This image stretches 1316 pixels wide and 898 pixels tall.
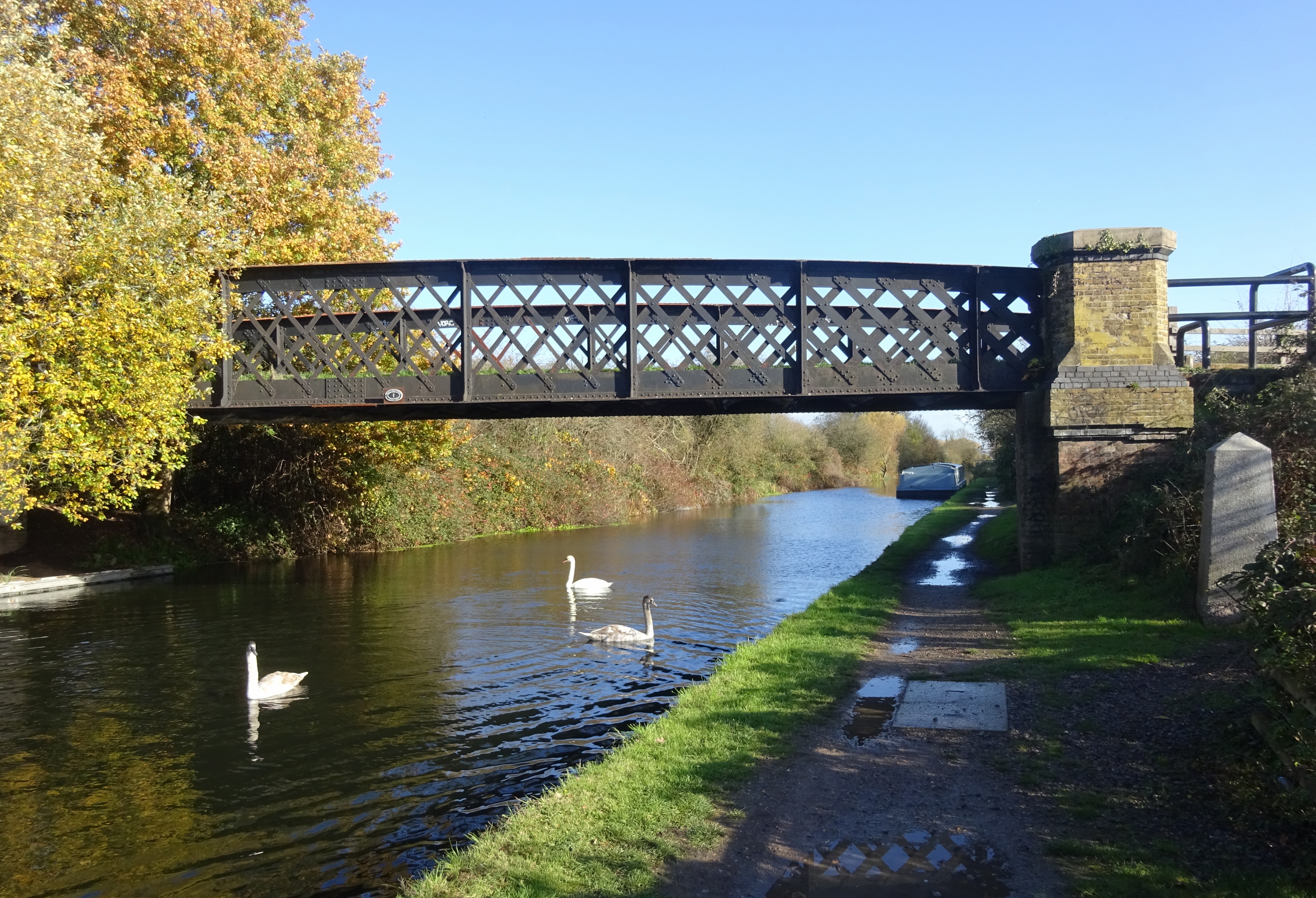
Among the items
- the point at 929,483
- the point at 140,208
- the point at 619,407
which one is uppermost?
the point at 140,208

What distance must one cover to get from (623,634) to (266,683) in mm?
5160

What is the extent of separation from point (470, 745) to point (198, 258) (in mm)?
13691

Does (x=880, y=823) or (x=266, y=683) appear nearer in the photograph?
(x=880, y=823)

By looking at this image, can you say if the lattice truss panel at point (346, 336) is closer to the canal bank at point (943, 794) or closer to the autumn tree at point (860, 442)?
the canal bank at point (943, 794)

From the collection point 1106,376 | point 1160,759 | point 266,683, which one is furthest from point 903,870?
point 1106,376

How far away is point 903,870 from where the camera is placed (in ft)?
18.4

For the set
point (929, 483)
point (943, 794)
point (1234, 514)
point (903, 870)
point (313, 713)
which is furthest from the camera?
point (929, 483)

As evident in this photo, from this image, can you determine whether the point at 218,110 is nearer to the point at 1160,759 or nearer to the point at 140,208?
the point at 140,208

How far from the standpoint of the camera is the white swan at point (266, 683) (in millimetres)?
11508

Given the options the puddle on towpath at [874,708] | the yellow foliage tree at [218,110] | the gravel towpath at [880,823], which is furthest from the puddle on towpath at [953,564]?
the yellow foliage tree at [218,110]

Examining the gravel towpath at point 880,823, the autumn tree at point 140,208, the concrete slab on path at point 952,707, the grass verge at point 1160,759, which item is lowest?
the gravel towpath at point 880,823

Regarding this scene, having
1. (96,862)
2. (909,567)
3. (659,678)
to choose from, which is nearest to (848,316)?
(909,567)

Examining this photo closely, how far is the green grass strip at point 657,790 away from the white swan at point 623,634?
7.72 feet

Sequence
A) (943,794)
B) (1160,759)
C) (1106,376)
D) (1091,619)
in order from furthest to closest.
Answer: (1106,376)
(1091,619)
(1160,759)
(943,794)
